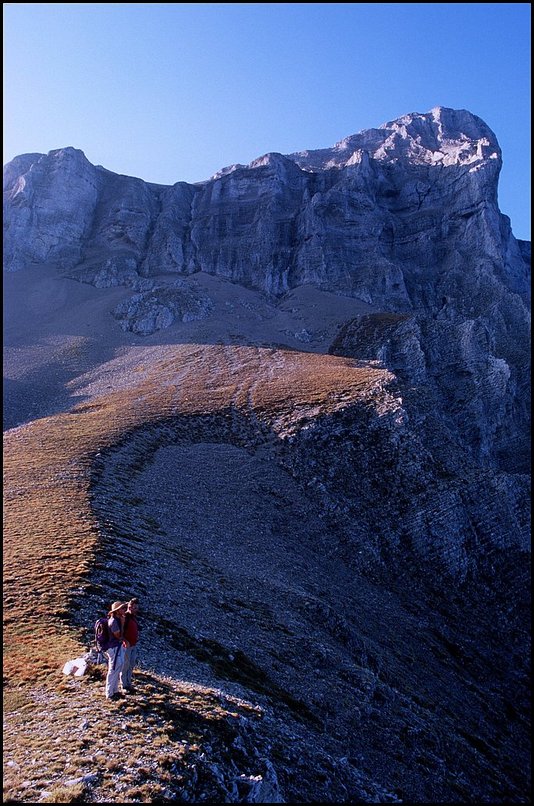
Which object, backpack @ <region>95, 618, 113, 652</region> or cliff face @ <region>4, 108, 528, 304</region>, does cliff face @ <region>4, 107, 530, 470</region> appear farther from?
backpack @ <region>95, 618, 113, 652</region>

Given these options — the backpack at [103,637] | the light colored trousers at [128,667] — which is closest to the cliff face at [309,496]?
the light colored trousers at [128,667]

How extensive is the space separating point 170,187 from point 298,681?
202 metres

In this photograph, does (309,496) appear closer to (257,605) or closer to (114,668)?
(257,605)

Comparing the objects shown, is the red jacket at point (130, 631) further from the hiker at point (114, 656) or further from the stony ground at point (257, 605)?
the stony ground at point (257, 605)

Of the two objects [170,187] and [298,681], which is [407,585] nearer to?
[298,681]

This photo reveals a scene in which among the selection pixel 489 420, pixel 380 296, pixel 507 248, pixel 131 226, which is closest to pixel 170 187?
pixel 131 226

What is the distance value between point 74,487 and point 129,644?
2521 centimetres

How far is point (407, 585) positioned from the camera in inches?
1773

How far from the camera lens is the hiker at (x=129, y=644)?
15492 mm

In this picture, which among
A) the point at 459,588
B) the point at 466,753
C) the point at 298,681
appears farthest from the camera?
the point at 459,588

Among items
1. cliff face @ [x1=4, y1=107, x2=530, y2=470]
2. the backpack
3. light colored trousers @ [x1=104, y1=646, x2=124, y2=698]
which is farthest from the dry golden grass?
cliff face @ [x1=4, y1=107, x2=530, y2=470]

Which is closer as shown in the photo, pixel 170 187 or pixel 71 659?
pixel 71 659

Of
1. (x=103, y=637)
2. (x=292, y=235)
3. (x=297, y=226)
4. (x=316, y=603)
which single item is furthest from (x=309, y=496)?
(x=297, y=226)

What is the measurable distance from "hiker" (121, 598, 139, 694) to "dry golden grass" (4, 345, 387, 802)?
0.78 metres
